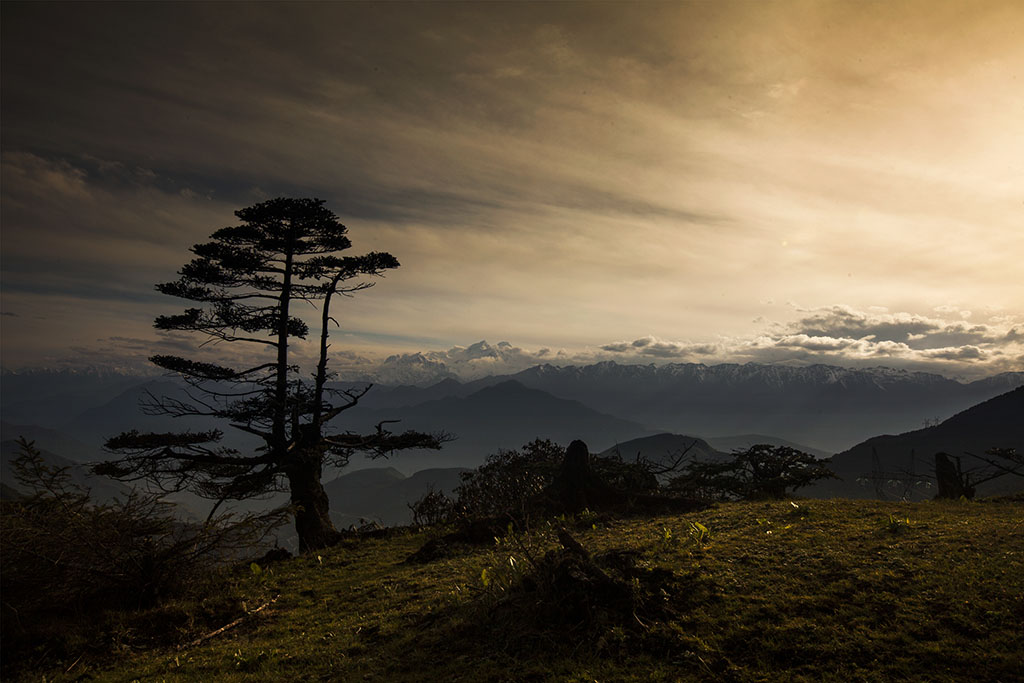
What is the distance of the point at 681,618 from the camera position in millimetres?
6707

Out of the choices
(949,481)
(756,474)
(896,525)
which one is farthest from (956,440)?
(896,525)

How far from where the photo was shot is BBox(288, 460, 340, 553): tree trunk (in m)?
17.2

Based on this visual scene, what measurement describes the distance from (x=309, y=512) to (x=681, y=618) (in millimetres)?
14602

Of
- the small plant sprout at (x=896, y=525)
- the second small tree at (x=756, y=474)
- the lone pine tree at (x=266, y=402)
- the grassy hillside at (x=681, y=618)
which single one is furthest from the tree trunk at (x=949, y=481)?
the lone pine tree at (x=266, y=402)

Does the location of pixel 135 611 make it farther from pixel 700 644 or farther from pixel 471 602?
pixel 700 644

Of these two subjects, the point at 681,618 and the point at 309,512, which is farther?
the point at 309,512

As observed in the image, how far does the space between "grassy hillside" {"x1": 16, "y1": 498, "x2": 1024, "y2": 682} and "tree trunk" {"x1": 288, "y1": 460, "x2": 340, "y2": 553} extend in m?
5.92

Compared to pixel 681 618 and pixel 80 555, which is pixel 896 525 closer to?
pixel 681 618

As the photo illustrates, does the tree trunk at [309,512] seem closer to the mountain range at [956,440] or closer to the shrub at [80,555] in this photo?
the shrub at [80,555]

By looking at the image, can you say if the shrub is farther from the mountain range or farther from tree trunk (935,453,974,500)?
the mountain range

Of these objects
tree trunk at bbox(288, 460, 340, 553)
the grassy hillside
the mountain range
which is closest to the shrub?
the grassy hillside

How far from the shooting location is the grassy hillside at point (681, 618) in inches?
222

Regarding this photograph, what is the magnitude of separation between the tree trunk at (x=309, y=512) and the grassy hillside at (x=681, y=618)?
19.4 feet

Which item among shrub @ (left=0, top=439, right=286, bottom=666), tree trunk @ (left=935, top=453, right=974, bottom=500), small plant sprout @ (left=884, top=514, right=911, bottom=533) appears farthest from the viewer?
tree trunk @ (left=935, top=453, right=974, bottom=500)
